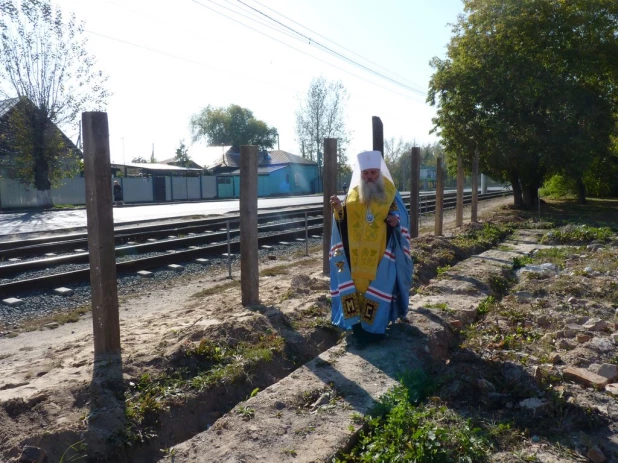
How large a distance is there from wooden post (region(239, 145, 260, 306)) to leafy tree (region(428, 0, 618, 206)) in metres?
15.4

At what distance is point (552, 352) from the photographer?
16.9 feet

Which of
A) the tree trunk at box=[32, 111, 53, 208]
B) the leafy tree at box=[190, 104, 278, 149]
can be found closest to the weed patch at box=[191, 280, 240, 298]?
the tree trunk at box=[32, 111, 53, 208]

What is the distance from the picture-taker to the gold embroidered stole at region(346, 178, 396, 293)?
5.29 m

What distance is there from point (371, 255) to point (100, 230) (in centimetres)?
232

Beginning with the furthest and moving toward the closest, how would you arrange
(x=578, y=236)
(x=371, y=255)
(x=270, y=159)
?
(x=270, y=159), (x=578, y=236), (x=371, y=255)

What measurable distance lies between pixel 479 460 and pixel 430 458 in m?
0.33

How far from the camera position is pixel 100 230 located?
4.86 meters

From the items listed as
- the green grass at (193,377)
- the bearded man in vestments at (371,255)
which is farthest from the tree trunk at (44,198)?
the bearded man in vestments at (371,255)

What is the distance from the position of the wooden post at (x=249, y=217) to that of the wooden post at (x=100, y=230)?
1.93 metres

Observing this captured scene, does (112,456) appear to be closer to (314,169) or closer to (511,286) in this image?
(511,286)

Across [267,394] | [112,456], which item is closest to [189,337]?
[267,394]

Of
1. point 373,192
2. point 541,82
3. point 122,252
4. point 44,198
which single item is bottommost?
point 122,252

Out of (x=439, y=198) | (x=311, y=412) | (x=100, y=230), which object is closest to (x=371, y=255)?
(x=311, y=412)

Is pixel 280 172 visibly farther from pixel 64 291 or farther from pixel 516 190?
pixel 64 291
